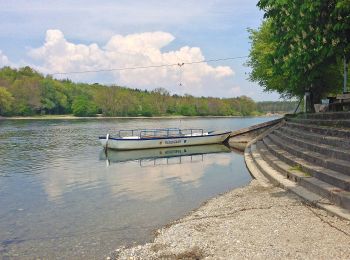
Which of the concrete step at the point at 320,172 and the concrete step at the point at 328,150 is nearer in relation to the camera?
the concrete step at the point at 320,172

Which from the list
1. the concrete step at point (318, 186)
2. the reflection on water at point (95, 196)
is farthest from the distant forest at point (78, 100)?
the concrete step at point (318, 186)

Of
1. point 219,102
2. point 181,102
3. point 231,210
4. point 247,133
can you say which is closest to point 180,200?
point 231,210

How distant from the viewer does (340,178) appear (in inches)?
394

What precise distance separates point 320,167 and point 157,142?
2591 cm

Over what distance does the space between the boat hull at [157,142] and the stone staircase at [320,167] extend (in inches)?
739

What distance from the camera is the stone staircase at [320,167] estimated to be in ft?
31.6

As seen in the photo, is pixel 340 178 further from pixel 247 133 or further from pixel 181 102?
pixel 181 102

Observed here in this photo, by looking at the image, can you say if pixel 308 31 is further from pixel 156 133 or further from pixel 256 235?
pixel 156 133

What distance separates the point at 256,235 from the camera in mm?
8195

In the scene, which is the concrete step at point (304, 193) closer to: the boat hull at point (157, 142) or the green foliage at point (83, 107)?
the boat hull at point (157, 142)

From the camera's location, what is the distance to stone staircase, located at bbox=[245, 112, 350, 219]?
379 inches

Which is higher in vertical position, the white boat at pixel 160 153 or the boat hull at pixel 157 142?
the boat hull at pixel 157 142

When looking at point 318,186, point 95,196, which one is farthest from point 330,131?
point 95,196

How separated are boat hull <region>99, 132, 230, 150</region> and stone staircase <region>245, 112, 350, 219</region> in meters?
18.8
